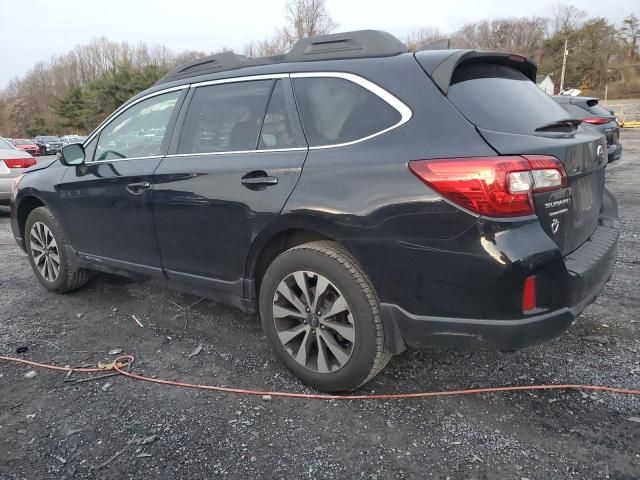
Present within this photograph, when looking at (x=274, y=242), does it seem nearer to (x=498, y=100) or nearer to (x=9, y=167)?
(x=498, y=100)

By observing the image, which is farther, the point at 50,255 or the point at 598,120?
the point at 598,120

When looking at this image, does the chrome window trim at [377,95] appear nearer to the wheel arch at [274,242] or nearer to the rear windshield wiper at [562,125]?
the wheel arch at [274,242]

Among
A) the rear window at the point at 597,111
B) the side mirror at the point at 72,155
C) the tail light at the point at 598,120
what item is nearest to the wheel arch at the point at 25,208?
the side mirror at the point at 72,155

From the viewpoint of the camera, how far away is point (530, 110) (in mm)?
2586

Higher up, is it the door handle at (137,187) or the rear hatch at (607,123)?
the door handle at (137,187)

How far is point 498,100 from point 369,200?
84 cm

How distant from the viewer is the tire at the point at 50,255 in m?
4.28

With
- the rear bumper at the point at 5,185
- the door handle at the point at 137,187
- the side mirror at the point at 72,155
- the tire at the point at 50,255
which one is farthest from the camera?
the rear bumper at the point at 5,185

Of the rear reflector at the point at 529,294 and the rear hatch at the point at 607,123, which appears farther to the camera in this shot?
the rear hatch at the point at 607,123

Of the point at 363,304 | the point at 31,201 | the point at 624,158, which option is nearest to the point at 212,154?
the point at 363,304

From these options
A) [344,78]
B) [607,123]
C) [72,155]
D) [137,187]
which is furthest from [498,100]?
[607,123]

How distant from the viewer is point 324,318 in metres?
2.65

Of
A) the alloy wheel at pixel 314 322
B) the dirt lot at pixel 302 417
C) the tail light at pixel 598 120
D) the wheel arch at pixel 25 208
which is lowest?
the dirt lot at pixel 302 417

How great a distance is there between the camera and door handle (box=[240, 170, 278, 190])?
2729 mm
